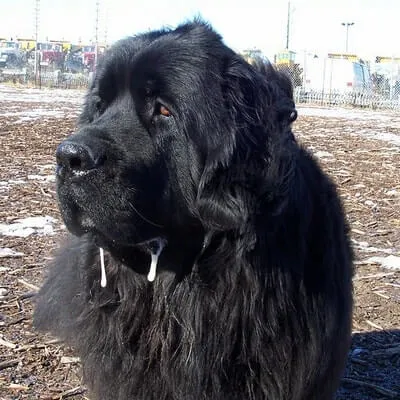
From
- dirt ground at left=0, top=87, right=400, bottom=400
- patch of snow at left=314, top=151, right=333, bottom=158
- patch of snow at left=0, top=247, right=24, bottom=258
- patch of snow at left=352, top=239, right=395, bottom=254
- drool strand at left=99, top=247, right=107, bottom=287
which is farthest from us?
patch of snow at left=314, top=151, right=333, bottom=158

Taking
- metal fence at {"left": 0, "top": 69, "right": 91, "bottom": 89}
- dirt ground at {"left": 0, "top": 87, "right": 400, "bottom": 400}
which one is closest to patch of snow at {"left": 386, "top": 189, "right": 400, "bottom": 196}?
dirt ground at {"left": 0, "top": 87, "right": 400, "bottom": 400}

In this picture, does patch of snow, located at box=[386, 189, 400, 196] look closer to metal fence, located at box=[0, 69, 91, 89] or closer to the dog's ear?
the dog's ear

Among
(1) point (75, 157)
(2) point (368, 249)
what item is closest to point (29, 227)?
(2) point (368, 249)

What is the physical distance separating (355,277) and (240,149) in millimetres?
2575

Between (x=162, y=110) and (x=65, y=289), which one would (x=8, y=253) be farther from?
(x=162, y=110)

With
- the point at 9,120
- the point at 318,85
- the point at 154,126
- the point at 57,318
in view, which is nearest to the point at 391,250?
the point at 57,318

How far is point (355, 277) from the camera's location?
4.60 m

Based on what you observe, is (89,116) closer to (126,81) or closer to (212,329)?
(126,81)

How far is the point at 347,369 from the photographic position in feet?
11.6

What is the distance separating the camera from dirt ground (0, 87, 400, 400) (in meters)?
3.29

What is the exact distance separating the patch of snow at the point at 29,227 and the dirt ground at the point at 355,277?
0.18ft

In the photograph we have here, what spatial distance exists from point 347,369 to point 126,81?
2079 millimetres

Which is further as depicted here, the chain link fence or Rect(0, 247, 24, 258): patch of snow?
the chain link fence

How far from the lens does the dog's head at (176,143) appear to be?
7.41 ft
